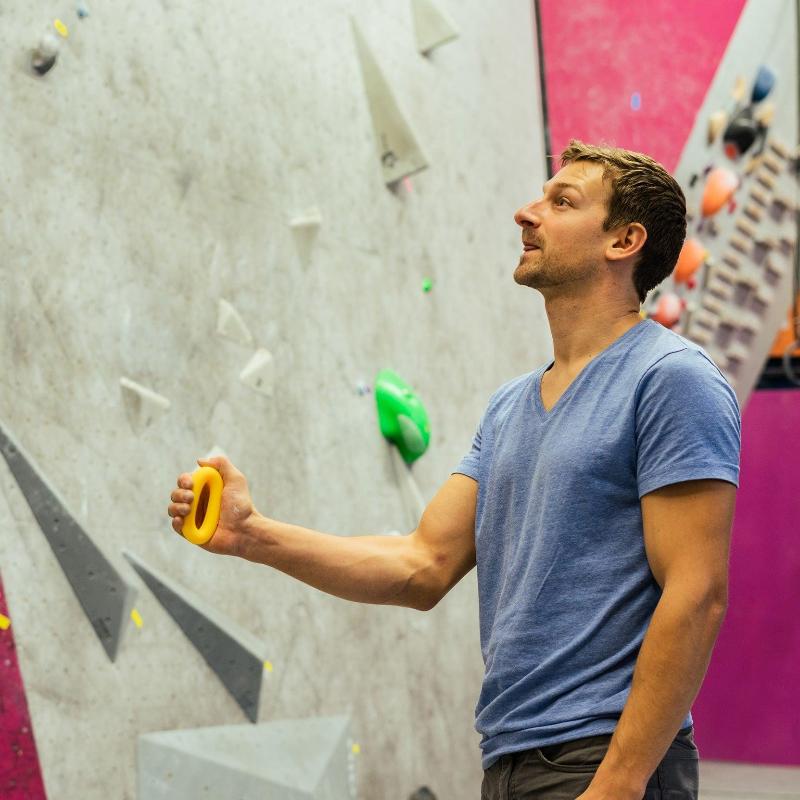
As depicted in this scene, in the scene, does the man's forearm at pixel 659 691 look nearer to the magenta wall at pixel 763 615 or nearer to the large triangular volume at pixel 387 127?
the large triangular volume at pixel 387 127

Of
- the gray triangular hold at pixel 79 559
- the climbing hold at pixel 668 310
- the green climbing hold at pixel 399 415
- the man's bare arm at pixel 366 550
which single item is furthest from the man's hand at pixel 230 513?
the climbing hold at pixel 668 310

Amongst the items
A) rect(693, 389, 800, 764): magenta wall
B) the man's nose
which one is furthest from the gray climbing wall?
rect(693, 389, 800, 764): magenta wall

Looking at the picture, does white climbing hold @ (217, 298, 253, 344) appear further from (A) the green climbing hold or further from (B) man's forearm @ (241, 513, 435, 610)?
(B) man's forearm @ (241, 513, 435, 610)

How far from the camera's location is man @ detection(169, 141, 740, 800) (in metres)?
1.18

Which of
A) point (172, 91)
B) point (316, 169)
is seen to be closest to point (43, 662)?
point (172, 91)

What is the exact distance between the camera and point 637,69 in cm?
403

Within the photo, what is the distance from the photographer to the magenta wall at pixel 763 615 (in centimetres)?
414

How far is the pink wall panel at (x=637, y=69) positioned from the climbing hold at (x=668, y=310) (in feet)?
1.50

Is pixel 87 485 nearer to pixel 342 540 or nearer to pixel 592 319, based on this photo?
pixel 342 540

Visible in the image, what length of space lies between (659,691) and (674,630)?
6cm

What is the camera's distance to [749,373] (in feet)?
13.9

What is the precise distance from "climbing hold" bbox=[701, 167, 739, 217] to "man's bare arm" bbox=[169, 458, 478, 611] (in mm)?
2750

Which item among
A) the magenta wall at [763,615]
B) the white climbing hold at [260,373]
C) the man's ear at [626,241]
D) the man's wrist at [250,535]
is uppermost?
the man's ear at [626,241]

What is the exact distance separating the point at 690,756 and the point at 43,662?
0.90 metres
